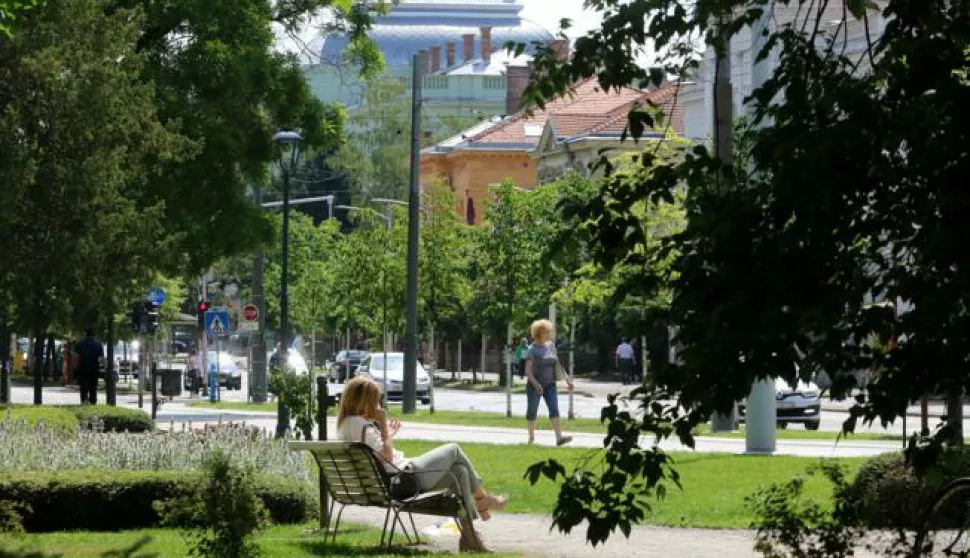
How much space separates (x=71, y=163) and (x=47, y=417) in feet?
9.73

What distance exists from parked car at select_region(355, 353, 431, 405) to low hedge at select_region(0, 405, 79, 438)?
1225 inches

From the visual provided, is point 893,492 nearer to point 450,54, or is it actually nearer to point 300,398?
point 300,398

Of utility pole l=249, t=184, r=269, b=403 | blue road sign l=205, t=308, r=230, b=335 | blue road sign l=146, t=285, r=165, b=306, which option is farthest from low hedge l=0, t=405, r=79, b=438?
blue road sign l=205, t=308, r=230, b=335

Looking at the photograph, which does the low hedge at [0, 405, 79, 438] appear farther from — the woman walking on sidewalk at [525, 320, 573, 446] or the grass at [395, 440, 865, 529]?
the woman walking on sidewalk at [525, 320, 573, 446]

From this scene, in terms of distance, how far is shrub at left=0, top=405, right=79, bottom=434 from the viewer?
2137cm

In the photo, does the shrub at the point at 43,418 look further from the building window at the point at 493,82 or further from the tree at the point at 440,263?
the building window at the point at 493,82

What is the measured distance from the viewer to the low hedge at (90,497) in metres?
15.9

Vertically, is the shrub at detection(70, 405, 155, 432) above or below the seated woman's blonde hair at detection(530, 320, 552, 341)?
below

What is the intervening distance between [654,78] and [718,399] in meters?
1.42

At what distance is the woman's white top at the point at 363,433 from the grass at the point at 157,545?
67cm

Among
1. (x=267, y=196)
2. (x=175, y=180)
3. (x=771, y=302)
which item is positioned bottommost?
(x=771, y=302)

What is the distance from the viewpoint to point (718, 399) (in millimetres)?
7070

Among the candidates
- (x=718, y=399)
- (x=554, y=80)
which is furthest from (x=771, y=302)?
(x=554, y=80)

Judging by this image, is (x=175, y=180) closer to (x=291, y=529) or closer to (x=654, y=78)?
(x=291, y=529)
